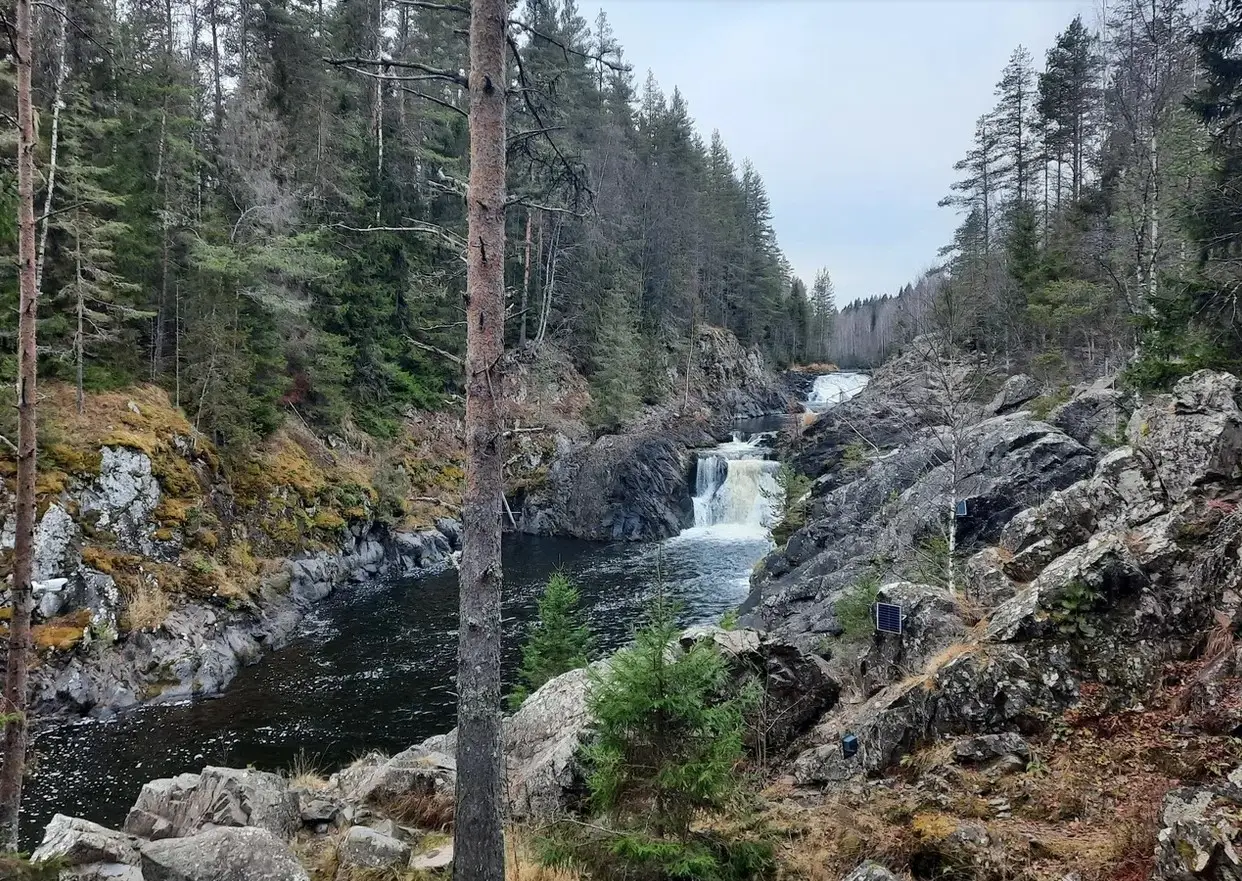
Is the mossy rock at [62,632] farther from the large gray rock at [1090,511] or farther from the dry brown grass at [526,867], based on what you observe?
the large gray rock at [1090,511]

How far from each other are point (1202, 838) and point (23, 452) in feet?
35.1

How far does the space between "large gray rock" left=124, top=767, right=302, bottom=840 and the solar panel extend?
Result: 293 inches

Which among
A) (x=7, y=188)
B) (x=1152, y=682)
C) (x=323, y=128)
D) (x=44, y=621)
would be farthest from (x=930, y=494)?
(x=323, y=128)

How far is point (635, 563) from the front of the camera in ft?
87.6

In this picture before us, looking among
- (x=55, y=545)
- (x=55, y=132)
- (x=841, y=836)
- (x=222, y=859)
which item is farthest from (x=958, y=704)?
(x=55, y=132)

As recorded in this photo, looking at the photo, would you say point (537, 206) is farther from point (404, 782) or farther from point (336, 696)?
point (336, 696)

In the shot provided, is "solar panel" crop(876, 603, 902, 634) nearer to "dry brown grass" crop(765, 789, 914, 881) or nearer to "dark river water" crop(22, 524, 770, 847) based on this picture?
"dry brown grass" crop(765, 789, 914, 881)

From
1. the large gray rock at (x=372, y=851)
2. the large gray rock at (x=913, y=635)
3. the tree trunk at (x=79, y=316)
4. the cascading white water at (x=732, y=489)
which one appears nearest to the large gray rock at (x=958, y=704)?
the large gray rock at (x=913, y=635)

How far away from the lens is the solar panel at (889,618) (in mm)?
8672

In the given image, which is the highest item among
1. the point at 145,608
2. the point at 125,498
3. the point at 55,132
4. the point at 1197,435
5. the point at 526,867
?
the point at 55,132

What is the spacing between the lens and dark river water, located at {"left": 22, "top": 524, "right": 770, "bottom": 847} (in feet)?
37.3

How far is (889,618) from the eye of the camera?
8.74 m

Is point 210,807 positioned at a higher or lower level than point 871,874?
lower

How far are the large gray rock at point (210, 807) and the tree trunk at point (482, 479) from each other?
306 cm
